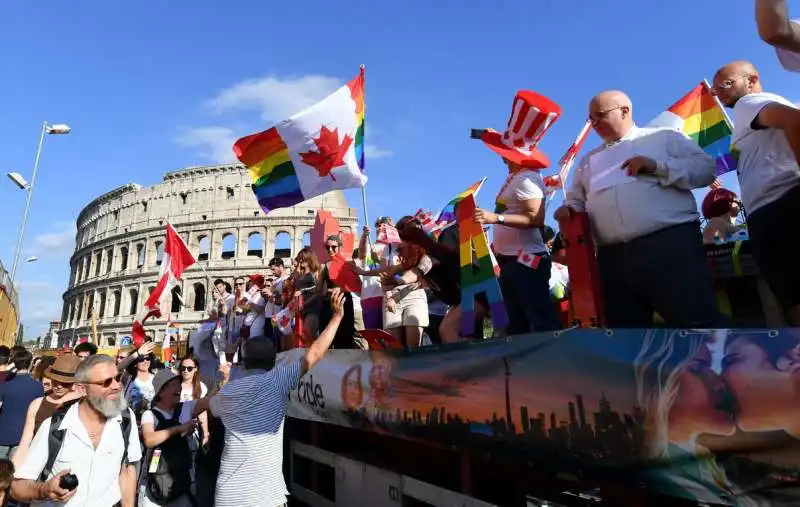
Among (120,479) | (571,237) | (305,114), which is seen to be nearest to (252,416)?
(120,479)

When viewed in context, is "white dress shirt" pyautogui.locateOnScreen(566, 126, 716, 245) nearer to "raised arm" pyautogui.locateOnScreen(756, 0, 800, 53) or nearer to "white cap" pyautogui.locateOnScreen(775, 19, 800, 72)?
"white cap" pyautogui.locateOnScreen(775, 19, 800, 72)

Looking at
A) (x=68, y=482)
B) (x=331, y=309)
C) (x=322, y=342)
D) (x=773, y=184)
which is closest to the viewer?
(x=773, y=184)

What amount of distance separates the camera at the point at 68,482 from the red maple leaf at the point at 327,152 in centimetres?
389

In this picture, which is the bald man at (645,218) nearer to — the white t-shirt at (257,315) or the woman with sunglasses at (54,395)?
the woman with sunglasses at (54,395)

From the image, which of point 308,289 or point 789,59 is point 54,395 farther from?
point 789,59

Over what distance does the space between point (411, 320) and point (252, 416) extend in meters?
2.16

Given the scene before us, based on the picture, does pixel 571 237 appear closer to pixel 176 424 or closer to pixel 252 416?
pixel 252 416

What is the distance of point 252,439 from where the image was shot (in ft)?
9.73

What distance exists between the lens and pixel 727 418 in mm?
A: 1648

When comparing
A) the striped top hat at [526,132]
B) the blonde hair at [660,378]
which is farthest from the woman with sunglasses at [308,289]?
the blonde hair at [660,378]

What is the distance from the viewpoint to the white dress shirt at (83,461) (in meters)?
2.64

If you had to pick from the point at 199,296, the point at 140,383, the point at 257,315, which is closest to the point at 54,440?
the point at 140,383

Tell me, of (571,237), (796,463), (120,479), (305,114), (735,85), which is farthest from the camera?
(305,114)

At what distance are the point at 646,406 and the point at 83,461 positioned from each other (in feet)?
8.99
